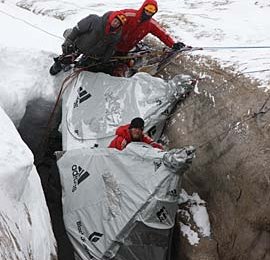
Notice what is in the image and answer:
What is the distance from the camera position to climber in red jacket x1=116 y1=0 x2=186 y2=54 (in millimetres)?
7121

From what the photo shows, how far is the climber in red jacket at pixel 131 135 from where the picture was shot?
5.98 metres

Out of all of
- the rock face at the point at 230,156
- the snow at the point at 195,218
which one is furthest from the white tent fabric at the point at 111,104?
the snow at the point at 195,218

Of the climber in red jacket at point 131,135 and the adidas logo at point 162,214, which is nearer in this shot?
the adidas logo at point 162,214

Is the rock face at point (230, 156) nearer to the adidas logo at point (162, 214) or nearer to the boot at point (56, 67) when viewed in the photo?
the adidas logo at point (162, 214)

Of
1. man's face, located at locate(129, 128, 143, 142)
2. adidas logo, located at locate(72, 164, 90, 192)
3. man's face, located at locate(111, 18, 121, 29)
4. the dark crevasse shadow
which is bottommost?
the dark crevasse shadow

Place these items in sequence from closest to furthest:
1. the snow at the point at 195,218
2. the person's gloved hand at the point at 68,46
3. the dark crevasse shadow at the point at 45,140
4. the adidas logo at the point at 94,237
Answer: the adidas logo at the point at 94,237, the snow at the point at 195,218, the dark crevasse shadow at the point at 45,140, the person's gloved hand at the point at 68,46

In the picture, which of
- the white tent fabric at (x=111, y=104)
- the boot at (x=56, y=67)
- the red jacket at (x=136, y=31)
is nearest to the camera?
the white tent fabric at (x=111, y=104)

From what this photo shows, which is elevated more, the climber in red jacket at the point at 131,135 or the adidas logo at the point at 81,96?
the climber in red jacket at the point at 131,135

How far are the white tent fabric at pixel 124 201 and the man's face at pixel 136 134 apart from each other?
0.13 meters

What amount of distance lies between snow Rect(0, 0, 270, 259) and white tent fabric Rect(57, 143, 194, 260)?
1.85ft

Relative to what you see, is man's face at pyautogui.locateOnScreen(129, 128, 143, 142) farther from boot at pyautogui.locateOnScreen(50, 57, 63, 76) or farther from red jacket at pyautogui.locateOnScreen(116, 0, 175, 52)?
boot at pyautogui.locateOnScreen(50, 57, 63, 76)

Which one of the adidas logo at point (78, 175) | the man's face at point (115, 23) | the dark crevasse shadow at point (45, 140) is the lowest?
the dark crevasse shadow at point (45, 140)

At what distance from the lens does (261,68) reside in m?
6.04

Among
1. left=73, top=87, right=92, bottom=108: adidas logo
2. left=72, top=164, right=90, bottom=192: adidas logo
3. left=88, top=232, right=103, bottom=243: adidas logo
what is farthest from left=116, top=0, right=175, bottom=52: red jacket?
left=88, top=232, right=103, bottom=243: adidas logo
